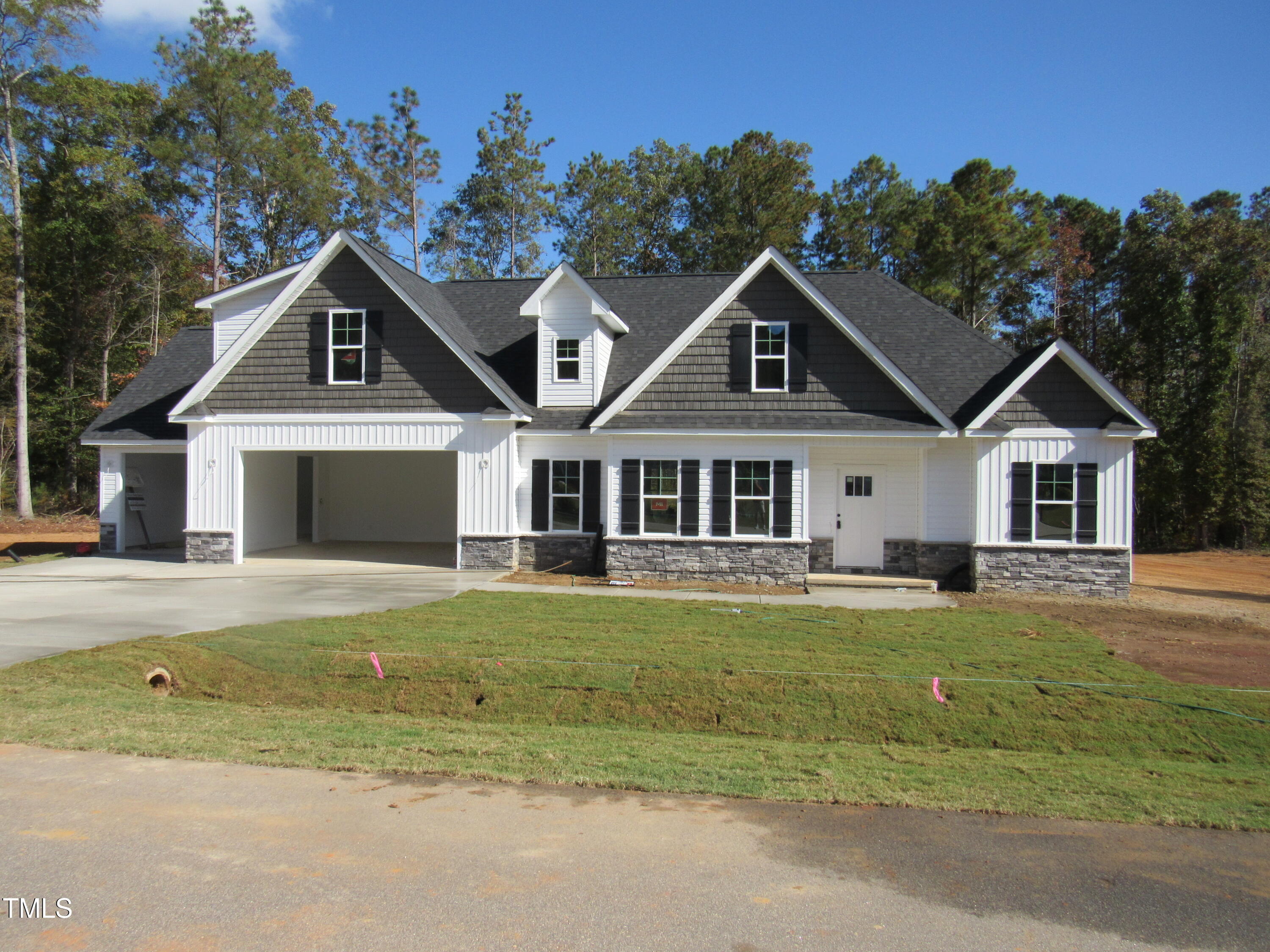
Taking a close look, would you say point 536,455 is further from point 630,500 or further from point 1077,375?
point 1077,375

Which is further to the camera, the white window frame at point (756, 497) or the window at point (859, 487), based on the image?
the window at point (859, 487)

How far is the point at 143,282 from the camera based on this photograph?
36312 mm

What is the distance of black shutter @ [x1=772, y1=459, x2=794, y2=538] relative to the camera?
16.1 meters

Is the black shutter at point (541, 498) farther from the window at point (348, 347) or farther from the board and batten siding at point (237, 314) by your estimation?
the board and batten siding at point (237, 314)

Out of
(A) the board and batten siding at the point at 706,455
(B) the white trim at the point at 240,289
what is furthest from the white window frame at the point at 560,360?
(B) the white trim at the point at 240,289

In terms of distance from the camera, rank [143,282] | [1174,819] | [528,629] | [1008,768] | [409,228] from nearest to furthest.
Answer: [1174,819] → [1008,768] → [528,629] → [143,282] → [409,228]

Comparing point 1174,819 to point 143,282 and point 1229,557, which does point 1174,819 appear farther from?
point 143,282

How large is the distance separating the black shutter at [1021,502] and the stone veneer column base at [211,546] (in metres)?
16.0

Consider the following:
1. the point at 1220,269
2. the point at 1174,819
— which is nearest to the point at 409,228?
the point at 1220,269

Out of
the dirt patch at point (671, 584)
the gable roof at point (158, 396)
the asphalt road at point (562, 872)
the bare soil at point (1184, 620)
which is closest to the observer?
the asphalt road at point (562, 872)

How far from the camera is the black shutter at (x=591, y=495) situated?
57.7 feet

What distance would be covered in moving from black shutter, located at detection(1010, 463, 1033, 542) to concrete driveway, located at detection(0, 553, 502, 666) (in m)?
10.2

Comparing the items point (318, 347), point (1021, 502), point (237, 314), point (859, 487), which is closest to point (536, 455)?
point (318, 347)

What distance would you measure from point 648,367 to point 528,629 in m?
7.34
